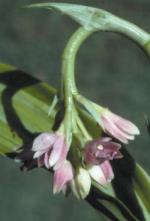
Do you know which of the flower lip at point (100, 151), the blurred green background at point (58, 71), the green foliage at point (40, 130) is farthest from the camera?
the blurred green background at point (58, 71)

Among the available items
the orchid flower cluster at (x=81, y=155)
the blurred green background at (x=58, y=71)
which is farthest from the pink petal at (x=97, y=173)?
the blurred green background at (x=58, y=71)

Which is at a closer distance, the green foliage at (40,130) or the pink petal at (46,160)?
the pink petal at (46,160)

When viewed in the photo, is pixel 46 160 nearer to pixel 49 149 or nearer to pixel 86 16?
pixel 49 149

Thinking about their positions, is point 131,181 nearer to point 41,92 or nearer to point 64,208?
point 41,92

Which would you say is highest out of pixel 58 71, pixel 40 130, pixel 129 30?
pixel 129 30

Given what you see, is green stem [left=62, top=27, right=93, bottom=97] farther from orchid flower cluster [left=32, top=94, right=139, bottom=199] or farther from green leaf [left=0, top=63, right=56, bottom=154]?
green leaf [left=0, top=63, right=56, bottom=154]

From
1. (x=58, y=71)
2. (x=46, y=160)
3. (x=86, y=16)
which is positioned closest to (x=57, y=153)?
(x=46, y=160)

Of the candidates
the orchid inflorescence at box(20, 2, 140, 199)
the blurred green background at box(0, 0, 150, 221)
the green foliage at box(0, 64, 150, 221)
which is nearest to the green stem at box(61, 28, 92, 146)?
the orchid inflorescence at box(20, 2, 140, 199)

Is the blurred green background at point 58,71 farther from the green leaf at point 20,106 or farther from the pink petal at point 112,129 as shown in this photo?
the pink petal at point 112,129
